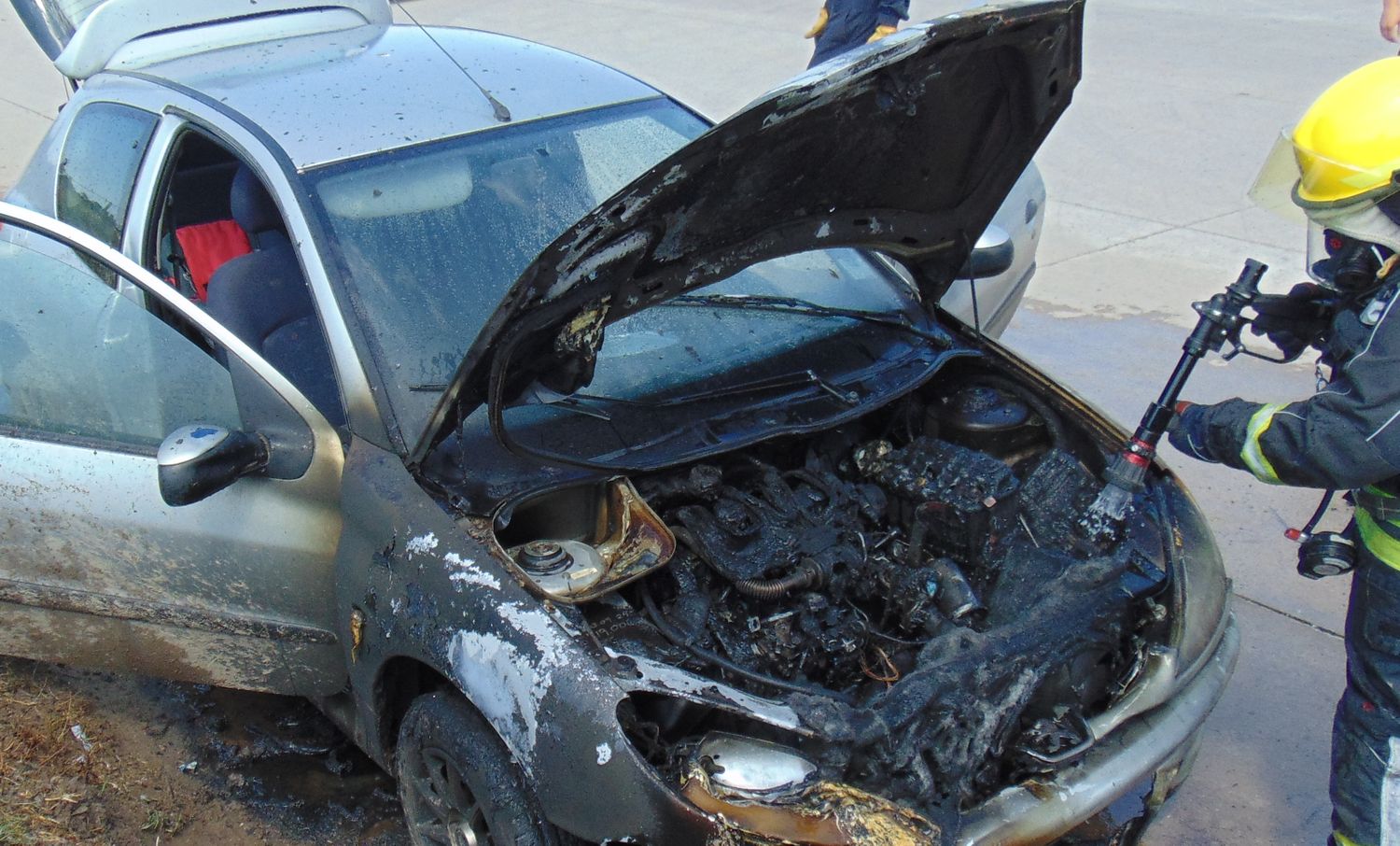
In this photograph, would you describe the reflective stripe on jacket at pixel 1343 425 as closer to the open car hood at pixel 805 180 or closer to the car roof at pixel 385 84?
the open car hood at pixel 805 180

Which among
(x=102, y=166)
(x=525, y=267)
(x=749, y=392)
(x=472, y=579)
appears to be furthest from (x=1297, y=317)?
(x=102, y=166)

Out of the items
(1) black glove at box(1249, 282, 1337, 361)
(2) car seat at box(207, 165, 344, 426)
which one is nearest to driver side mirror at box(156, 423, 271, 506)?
(2) car seat at box(207, 165, 344, 426)

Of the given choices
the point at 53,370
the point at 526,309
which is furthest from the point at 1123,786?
the point at 53,370

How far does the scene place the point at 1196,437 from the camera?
2.42 meters

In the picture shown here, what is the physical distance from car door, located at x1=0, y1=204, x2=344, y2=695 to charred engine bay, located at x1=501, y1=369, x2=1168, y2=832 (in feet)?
2.51

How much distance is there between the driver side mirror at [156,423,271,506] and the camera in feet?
7.43

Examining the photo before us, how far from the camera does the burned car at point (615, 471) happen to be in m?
2.04

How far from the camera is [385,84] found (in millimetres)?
3051

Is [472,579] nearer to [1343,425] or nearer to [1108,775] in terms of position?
[1108,775]

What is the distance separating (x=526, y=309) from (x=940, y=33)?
2.99 feet

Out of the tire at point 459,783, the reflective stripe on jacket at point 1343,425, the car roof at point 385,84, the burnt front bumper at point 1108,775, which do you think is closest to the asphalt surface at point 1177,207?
the burnt front bumper at point 1108,775

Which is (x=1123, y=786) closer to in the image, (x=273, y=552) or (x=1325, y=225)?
(x=1325, y=225)

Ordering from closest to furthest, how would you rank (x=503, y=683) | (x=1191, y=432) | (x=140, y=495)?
(x=503, y=683), (x=1191, y=432), (x=140, y=495)

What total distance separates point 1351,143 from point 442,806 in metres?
2.25
